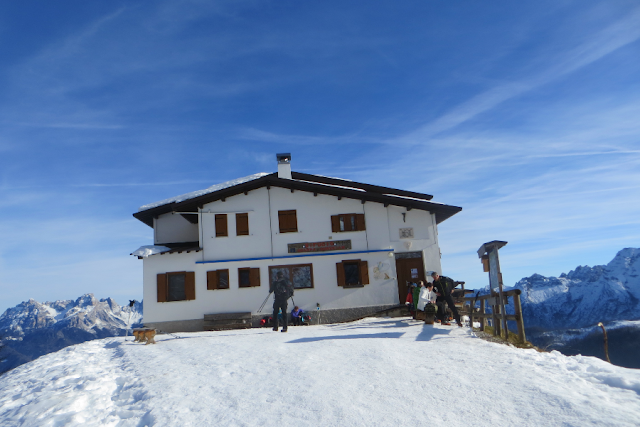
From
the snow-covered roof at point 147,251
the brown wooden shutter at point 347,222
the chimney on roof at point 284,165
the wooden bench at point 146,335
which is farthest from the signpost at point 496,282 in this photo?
the snow-covered roof at point 147,251

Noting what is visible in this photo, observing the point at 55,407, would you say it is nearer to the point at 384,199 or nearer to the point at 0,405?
the point at 0,405

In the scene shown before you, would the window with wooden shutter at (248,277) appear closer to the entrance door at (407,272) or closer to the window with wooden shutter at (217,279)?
the window with wooden shutter at (217,279)

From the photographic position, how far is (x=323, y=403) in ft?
20.9

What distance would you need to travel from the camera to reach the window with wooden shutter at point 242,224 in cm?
2102

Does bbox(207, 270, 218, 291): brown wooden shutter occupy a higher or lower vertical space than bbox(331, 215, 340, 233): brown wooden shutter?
lower

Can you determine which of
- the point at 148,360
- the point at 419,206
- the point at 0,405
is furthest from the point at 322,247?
the point at 0,405

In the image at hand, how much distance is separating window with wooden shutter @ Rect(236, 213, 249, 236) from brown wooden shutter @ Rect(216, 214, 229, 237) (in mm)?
555

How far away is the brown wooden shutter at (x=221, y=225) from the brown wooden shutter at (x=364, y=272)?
6403 mm

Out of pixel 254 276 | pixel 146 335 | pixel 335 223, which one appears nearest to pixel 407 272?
pixel 335 223

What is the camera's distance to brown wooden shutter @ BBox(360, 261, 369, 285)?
20.7 metres

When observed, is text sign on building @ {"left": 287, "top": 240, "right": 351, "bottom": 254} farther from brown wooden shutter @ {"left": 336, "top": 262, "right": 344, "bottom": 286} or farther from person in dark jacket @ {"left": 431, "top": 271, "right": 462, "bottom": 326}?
person in dark jacket @ {"left": 431, "top": 271, "right": 462, "bottom": 326}

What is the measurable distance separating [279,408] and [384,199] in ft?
50.9

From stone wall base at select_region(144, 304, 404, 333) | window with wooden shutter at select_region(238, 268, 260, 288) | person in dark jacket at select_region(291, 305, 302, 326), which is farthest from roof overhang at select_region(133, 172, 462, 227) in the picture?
person in dark jacket at select_region(291, 305, 302, 326)

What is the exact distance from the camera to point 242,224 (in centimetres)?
2114
